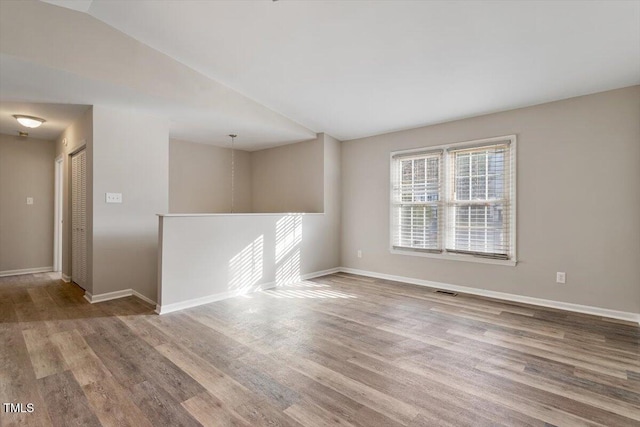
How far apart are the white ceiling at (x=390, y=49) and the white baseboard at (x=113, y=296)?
2.37 metres

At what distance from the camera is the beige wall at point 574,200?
3289mm

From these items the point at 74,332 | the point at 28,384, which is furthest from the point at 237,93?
the point at 28,384

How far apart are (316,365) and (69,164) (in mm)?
4955

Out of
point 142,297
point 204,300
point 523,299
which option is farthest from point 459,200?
point 142,297

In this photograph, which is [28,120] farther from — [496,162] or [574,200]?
[574,200]

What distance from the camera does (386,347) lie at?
2.65m

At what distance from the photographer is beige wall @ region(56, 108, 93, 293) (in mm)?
3895

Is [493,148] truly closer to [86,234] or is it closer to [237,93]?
[237,93]

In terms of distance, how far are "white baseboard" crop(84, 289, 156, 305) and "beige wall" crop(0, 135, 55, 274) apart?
238 centimetres

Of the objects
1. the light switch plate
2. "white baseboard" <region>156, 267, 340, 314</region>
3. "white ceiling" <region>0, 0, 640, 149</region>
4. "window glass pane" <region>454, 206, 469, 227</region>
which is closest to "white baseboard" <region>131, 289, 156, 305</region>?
"white baseboard" <region>156, 267, 340, 314</region>

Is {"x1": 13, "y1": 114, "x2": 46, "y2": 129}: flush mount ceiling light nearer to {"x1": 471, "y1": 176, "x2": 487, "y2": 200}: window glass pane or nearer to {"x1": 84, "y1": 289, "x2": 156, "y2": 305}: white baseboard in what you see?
{"x1": 84, "y1": 289, "x2": 156, "y2": 305}: white baseboard

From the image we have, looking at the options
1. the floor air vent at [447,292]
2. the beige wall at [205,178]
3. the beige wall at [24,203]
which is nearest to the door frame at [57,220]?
the beige wall at [24,203]

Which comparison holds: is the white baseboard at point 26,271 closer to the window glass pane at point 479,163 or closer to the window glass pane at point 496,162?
the window glass pane at point 479,163

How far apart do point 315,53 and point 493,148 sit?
261 cm
